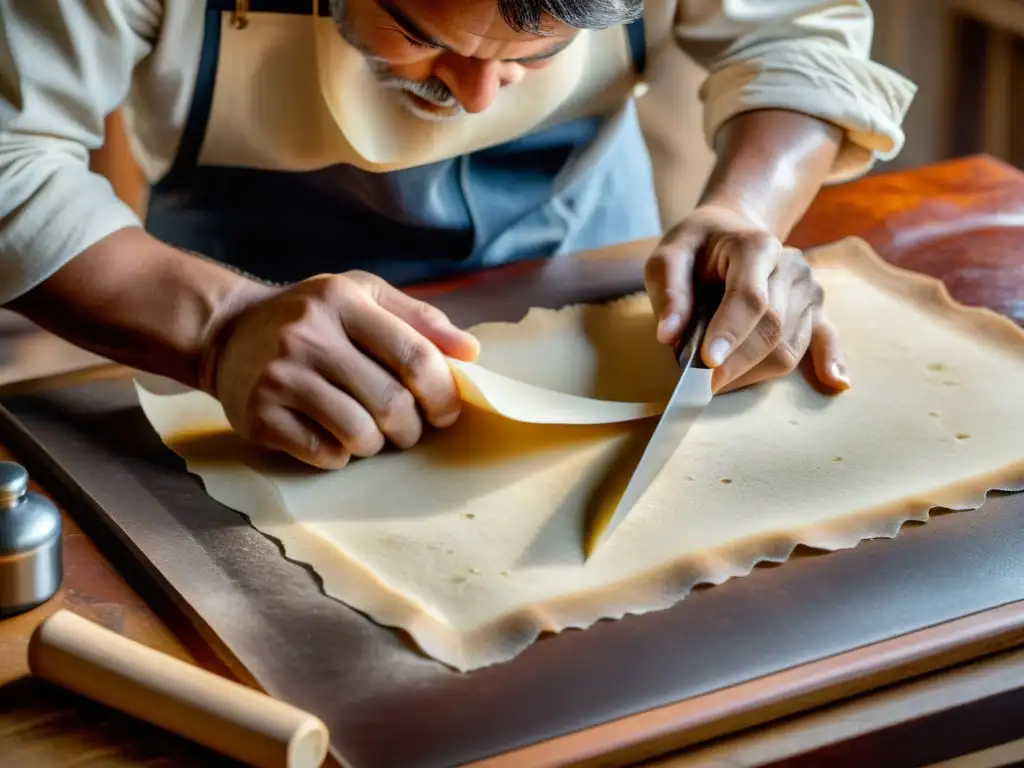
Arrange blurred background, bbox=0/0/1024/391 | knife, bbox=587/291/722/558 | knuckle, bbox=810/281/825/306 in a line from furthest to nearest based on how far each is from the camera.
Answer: blurred background, bbox=0/0/1024/391, knuckle, bbox=810/281/825/306, knife, bbox=587/291/722/558

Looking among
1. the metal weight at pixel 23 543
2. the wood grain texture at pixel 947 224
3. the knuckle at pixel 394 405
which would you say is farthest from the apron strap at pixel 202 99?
the wood grain texture at pixel 947 224

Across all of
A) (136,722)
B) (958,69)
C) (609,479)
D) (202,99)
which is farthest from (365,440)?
(958,69)

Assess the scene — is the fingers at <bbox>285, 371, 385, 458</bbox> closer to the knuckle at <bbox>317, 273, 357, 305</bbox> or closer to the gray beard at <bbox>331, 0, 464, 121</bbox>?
the knuckle at <bbox>317, 273, 357, 305</bbox>

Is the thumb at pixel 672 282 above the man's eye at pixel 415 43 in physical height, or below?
below

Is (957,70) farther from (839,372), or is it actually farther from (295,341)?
(295,341)

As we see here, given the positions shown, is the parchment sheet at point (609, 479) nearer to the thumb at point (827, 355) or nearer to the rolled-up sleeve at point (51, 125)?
the thumb at point (827, 355)

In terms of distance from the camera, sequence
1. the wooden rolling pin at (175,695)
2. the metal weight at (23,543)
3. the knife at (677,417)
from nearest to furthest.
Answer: the wooden rolling pin at (175,695)
the metal weight at (23,543)
the knife at (677,417)

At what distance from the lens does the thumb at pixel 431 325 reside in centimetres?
99

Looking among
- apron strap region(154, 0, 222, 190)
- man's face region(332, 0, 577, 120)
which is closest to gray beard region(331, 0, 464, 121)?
man's face region(332, 0, 577, 120)

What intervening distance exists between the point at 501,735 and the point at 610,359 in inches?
18.4

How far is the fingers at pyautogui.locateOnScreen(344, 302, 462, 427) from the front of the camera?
94cm

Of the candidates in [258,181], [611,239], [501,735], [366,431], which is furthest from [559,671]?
[611,239]

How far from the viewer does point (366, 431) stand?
928 mm

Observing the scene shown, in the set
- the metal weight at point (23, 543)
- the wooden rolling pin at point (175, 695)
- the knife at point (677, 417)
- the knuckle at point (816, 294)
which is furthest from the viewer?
the knuckle at point (816, 294)
